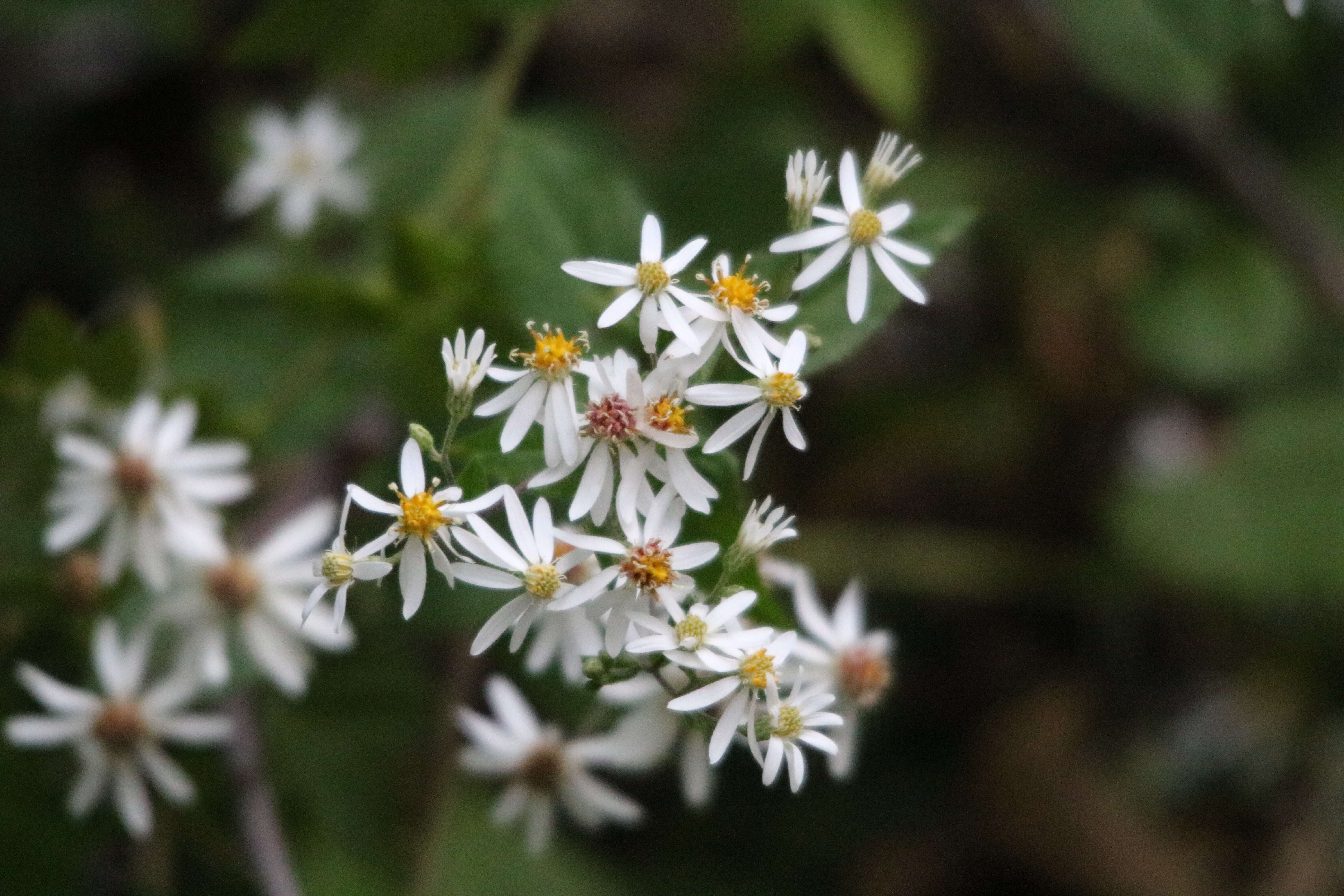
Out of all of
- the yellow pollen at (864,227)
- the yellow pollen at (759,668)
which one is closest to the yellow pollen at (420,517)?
the yellow pollen at (759,668)

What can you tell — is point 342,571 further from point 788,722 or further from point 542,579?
point 788,722

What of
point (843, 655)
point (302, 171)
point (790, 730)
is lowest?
point (790, 730)

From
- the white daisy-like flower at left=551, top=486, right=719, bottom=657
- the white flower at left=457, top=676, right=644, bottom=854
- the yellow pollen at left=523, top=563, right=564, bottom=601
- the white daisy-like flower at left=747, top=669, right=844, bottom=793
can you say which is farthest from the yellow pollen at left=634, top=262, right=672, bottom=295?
the white flower at left=457, top=676, right=644, bottom=854

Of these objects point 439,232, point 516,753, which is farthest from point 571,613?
point 439,232

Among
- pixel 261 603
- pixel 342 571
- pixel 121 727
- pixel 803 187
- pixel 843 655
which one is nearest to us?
pixel 342 571

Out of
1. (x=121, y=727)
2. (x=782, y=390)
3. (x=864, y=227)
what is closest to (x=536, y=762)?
(x=121, y=727)

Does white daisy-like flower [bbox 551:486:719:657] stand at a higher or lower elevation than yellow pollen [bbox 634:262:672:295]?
lower

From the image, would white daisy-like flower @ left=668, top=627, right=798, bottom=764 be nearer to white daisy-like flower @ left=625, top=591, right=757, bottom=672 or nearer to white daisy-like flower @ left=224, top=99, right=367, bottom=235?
white daisy-like flower @ left=625, top=591, right=757, bottom=672
